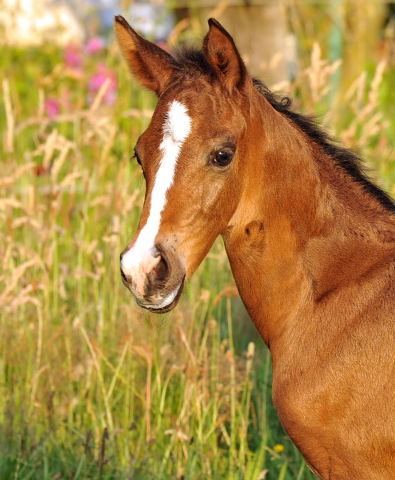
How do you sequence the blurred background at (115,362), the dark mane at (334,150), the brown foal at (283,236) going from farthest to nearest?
the blurred background at (115,362)
the dark mane at (334,150)
the brown foal at (283,236)

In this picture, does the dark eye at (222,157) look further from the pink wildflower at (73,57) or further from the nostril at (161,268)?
the pink wildflower at (73,57)

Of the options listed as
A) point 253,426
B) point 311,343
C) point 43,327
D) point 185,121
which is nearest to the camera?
point 185,121

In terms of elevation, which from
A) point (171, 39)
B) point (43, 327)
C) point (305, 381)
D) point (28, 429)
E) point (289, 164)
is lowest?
point (28, 429)

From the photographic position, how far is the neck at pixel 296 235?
128 inches

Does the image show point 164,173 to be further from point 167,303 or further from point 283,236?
point 283,236

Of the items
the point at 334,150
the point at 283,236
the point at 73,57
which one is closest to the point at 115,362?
the point at 283,236

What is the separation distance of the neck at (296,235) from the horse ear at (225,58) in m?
0.17

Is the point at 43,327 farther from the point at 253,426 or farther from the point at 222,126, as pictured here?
the point at 222,126

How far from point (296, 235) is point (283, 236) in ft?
0.16

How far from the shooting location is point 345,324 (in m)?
3.20

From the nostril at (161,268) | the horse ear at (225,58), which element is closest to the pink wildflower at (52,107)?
the horse ear at (225,58)

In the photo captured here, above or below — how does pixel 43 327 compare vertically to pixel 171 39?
below

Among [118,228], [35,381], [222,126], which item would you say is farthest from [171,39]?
[222,126]

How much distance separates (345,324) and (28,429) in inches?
69.2
